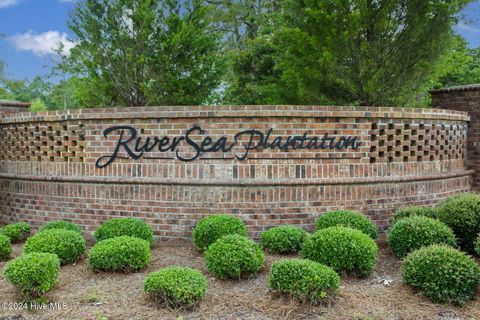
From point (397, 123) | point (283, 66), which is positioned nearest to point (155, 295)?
point (397, 123)

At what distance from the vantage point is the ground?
4098 millimetres

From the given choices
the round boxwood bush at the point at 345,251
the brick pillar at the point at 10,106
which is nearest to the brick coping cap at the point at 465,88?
the round boxwood bush at the point at 345,251

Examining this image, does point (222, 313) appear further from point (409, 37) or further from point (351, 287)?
point (409, 37)

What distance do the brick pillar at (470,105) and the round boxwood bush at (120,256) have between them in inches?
277

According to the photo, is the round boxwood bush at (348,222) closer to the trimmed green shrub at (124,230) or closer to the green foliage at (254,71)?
the trimmed green shrub at (124,230)

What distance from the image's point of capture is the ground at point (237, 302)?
4098 millimetres

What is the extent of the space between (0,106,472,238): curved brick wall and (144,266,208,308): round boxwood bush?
2.26 metres

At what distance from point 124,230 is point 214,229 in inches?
46.4

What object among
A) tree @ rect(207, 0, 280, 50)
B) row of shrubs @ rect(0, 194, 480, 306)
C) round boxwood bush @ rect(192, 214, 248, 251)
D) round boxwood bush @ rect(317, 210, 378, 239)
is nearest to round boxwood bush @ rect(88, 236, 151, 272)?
row of shrubs @ rect(0, 194, 480, 306)

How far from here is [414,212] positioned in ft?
20.5

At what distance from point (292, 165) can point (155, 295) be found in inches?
117

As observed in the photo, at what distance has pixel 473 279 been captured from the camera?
14.2 feet

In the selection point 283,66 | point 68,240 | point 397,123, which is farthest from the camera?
point 283,66

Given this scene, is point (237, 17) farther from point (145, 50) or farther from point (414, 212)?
point (414, 212)
